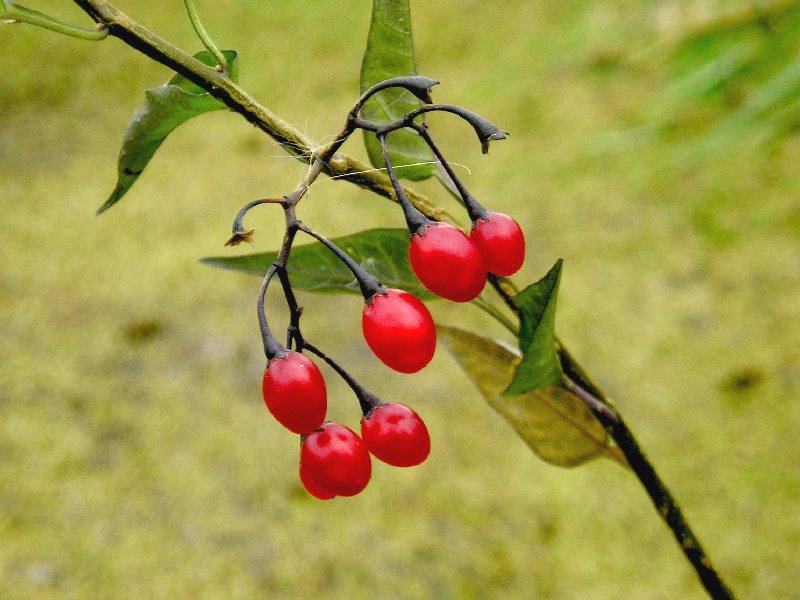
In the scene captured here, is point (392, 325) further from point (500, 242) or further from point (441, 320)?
point (441, 320)

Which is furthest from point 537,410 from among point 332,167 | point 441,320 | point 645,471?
point 441,320

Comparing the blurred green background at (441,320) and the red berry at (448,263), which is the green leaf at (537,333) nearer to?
the red berry at (448,263)

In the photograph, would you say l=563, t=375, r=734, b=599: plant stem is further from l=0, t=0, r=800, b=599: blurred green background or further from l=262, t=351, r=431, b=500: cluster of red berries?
l=0, t=0, r=800, b=599: blurred green background

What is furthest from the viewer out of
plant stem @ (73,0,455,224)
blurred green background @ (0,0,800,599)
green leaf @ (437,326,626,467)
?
blurred green background @ (0,0,800,599)

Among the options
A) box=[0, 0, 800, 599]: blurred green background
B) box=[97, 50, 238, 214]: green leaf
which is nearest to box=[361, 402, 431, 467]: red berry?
box=[97, 50, 238, 214]: green leaf

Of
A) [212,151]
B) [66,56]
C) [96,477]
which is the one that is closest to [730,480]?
[96,477]

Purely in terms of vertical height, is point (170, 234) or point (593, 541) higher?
point (593, 541)

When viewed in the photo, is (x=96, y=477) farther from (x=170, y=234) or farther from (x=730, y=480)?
(x=730, y=480)
